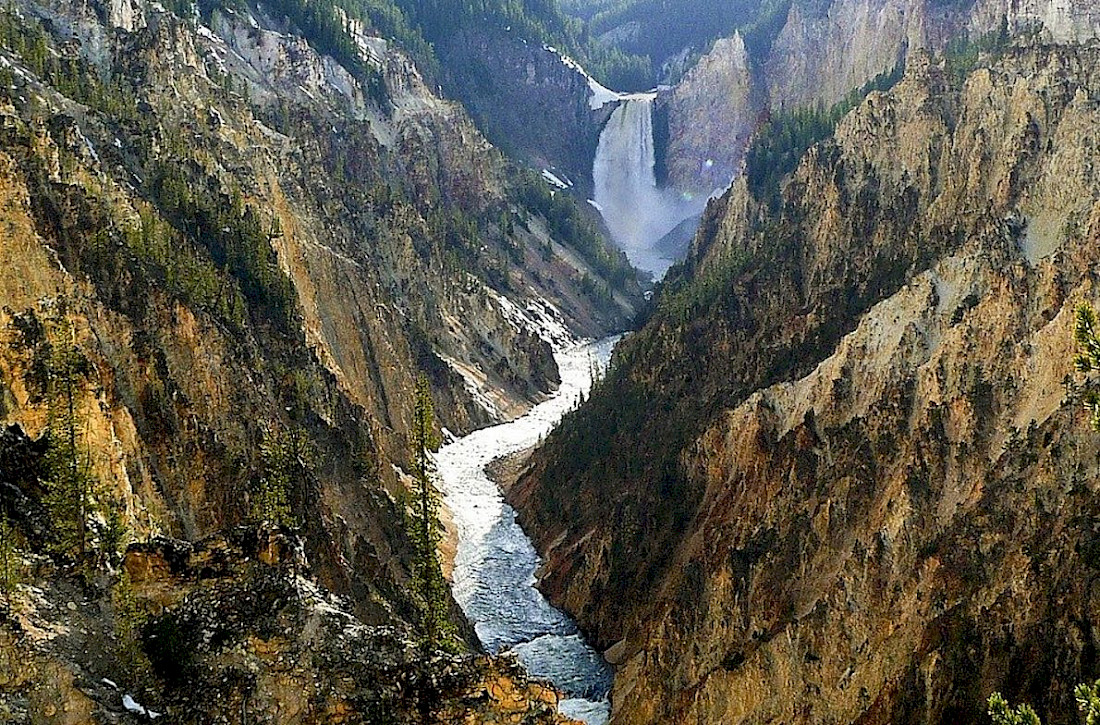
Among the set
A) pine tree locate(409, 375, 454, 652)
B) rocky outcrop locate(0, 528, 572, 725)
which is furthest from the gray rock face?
rocky outcrop locate(0, 528, 572, 725)

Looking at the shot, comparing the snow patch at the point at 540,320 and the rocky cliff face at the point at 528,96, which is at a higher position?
the rocky cliff face at the point at 528,96

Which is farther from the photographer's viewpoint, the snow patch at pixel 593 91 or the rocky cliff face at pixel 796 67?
the snow patch at pixel 593 91

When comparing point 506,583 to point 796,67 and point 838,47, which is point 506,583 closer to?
point 838,47

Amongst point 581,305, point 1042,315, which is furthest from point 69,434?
point 581,305

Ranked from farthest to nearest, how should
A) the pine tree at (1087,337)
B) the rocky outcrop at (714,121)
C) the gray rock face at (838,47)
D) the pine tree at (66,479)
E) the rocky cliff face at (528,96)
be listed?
the rocky cliff face at (528,96) → the rocky outcrop at (714,121) → the gray rock face at (838,47) → the pine tree at (66,479) → the pine tree at (1087,337)

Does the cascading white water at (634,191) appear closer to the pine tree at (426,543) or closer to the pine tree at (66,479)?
the pine tree at (426,543)

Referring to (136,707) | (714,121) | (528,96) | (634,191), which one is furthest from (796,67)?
(136,707)

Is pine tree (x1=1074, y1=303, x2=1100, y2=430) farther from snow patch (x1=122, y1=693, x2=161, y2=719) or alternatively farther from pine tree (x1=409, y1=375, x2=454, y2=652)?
pine tree (x1=409, y1=375, x2=454, y2=652)

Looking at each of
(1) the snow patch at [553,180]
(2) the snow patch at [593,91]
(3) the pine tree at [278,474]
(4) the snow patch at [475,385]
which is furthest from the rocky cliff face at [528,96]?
(3) the pine tree at [278,474]

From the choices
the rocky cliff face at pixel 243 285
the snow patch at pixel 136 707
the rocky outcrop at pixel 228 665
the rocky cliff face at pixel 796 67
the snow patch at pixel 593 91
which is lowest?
the snow patch at pixel 136 707
